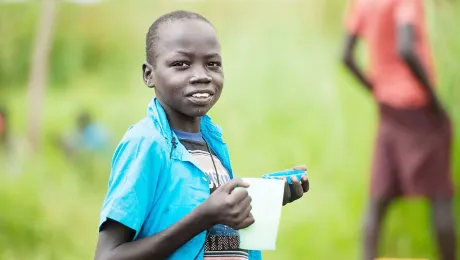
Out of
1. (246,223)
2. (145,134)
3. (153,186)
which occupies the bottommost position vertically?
(246,223)

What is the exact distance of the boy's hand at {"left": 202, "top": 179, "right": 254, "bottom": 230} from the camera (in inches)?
70.7

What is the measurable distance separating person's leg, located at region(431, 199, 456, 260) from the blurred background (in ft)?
1.94

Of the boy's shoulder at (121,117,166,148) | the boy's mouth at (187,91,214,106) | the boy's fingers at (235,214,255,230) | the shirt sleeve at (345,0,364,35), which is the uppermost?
the shirt sleeve at (345,0,364,35)

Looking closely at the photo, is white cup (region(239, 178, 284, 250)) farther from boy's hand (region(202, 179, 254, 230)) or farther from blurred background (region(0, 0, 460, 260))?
blurred background (region(0, 0, 460, 260))

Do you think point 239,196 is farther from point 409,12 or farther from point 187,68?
point 409,12

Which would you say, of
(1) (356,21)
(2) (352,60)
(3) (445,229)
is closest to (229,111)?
(2) (352,60)

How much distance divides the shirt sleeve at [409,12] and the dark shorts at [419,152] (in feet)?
1.46

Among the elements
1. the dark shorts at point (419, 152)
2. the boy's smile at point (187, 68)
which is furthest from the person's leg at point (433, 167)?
the boy's smile at point (187, 68)

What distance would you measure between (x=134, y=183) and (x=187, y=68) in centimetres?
28

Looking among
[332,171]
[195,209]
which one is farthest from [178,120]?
[332,171]

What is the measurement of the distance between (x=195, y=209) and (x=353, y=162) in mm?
3564

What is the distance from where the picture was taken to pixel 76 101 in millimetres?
5527

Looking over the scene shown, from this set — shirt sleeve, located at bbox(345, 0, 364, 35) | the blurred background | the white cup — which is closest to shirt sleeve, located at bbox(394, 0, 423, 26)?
shirt sleeve, located at bbox(345, 0, 364, 35)

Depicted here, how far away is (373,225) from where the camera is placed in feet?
15.4
